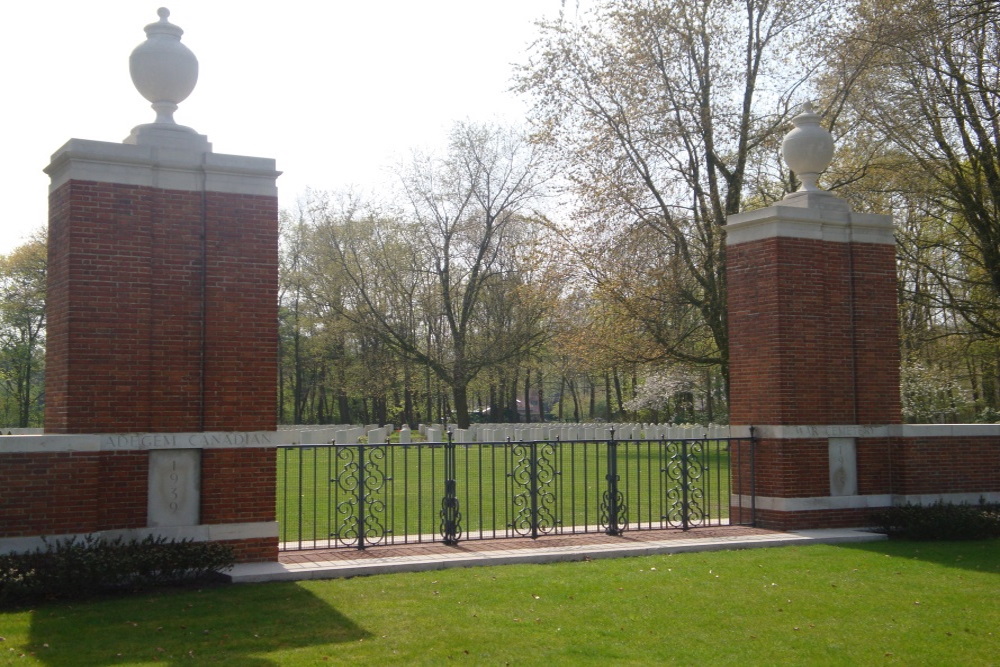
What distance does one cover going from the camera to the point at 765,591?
29.1 feet

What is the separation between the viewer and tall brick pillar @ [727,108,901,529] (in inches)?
502

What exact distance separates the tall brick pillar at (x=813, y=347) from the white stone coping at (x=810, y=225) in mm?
16

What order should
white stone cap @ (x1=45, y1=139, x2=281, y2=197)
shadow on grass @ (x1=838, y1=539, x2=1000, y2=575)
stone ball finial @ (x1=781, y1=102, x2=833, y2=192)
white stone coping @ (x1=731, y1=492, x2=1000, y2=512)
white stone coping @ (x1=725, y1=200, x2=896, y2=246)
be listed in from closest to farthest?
white stone cap @ (x1=45, y1=139, x2=281, y2=197) → shadow on grass @ (x1=838, y1=539, x2=1000, y2=575) → white stone coping @ (x1=731, y1=492, x2=1000, y2=512) → white stone coping @ (x1=725, y1=200, x2=896, y2=246) → stone ball finial @ (x1=781, y1=102, x2=833, y2=192)

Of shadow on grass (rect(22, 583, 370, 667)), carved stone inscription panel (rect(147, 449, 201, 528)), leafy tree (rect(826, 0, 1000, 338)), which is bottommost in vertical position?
shadow on grass (rect(22, 583, 370, 667))

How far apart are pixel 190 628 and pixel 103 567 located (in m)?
1.60

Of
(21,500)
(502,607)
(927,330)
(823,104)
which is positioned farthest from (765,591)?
(927,330)

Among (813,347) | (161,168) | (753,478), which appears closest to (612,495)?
(753,478)

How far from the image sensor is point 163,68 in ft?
32.9

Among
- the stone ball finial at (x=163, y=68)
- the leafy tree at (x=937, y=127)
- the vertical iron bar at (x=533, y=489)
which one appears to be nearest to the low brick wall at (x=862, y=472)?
the vertical iron bar at (x=533, y=489)

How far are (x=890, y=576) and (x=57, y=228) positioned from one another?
925 centimetres

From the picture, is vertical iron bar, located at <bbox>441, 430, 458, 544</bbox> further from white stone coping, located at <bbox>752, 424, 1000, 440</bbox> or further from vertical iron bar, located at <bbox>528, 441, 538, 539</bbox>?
white stone coping, located at <bbox>752, 424, 1000, 440</bbox>

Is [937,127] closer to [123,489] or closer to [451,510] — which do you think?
[451,510]

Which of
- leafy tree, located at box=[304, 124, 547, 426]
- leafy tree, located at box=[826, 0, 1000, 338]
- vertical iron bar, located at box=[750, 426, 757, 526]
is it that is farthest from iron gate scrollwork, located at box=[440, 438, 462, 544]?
leafy tree, located at box=[304, 124, 547, 426]

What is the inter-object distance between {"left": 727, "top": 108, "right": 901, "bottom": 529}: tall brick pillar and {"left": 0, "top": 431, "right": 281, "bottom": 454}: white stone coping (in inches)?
264
